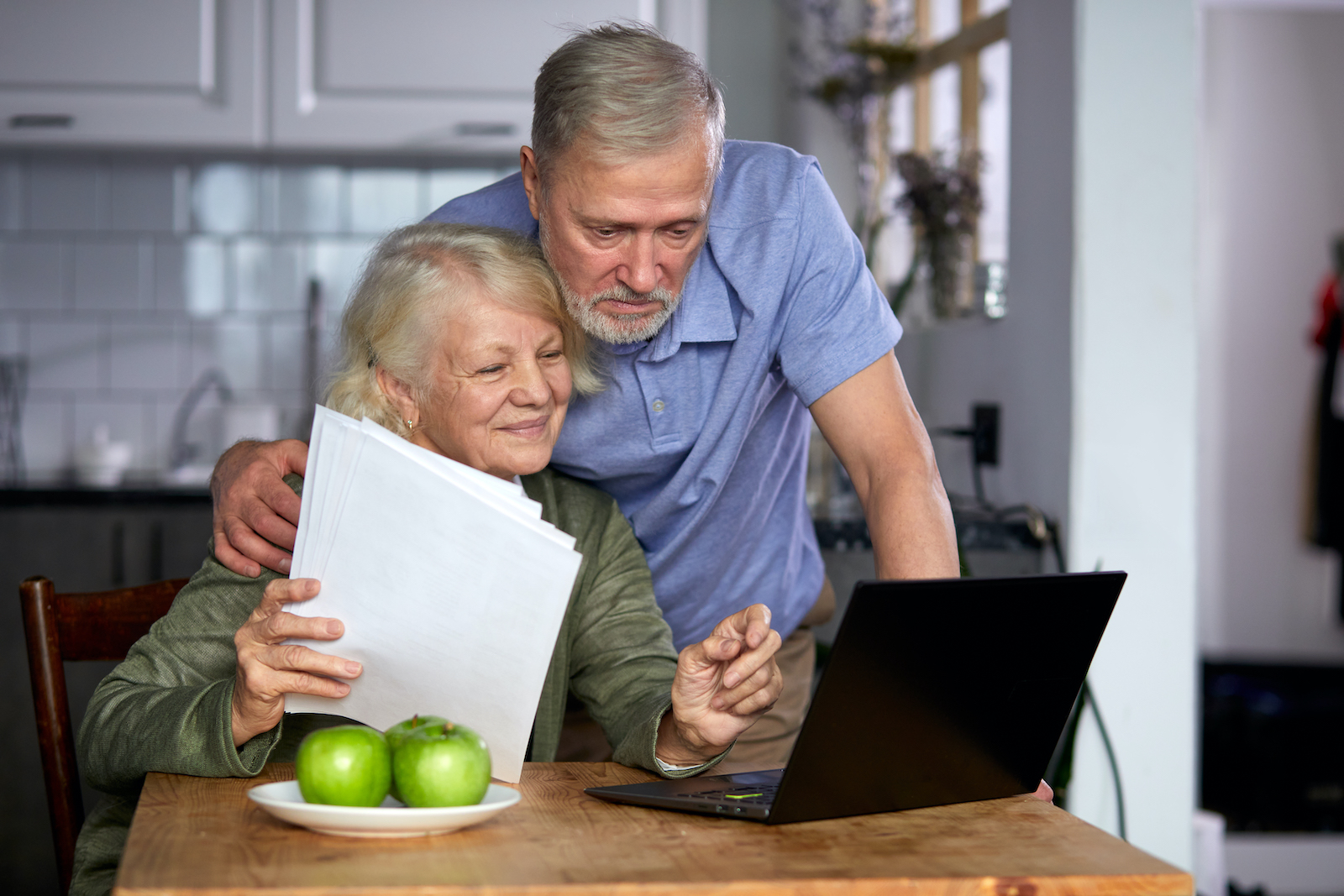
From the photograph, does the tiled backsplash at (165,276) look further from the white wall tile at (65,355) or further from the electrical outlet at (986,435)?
the electrical outlet at (986,435)

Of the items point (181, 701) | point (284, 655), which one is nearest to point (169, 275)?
point (181, 701)

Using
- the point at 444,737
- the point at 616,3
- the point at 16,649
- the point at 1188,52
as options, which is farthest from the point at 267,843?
the point at 616,3

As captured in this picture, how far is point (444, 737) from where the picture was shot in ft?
3.06

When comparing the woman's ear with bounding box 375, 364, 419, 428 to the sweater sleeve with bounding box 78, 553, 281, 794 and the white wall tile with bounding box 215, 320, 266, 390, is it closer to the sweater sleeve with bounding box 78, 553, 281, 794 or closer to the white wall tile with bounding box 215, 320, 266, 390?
the sweater sleeve with bounding box 78, 553, 281, 794

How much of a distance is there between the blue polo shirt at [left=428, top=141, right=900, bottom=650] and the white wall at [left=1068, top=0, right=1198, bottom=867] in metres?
0.73

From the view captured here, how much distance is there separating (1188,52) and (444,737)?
1796mm

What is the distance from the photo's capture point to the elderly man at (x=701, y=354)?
1.32 m

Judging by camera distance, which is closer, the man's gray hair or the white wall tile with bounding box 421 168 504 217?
the man's gray hair

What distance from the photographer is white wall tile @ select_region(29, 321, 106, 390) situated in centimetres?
342

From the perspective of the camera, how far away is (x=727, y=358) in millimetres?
1560

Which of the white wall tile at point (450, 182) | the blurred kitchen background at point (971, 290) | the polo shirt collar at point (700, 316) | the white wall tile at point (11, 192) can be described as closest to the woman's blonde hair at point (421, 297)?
the polo shirt collar at point (700, 316)

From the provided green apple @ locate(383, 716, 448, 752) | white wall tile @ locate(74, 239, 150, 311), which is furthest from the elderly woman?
white wall tile @ locate(74, 239, 150, 311)

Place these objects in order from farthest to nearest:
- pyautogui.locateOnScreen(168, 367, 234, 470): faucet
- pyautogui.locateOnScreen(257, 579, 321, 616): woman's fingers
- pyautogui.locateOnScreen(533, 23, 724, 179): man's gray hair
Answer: pyautogui.locateOnScreen(168, 367, 234, 470): faucet → pyautogui.locateOnScreen(533, 23, 724, 179): man's gray hair → pyautogui.locateOnScreen(257, 579, 321, 616): woman's fingers

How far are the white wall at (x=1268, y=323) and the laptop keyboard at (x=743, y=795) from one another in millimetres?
3788
